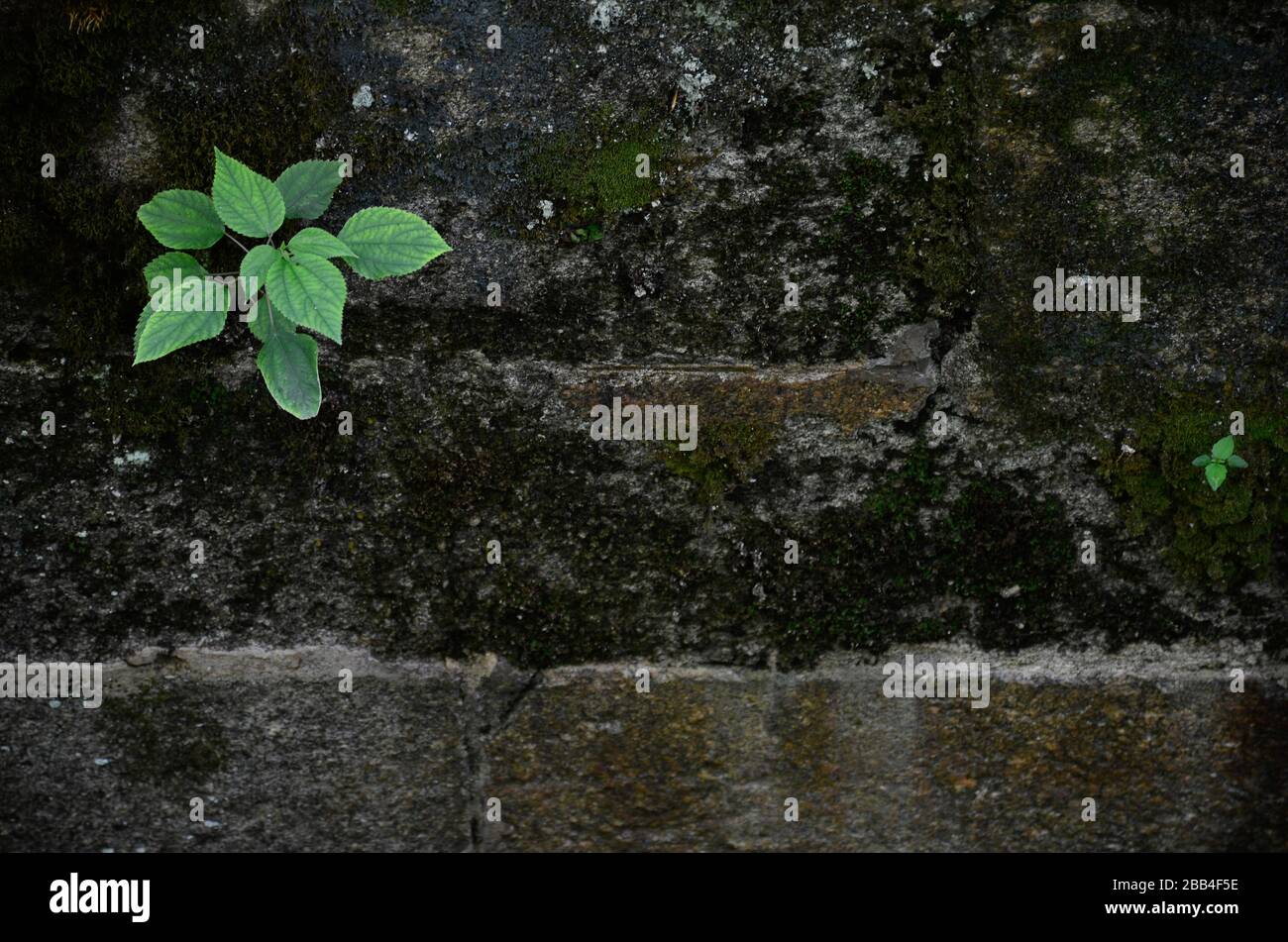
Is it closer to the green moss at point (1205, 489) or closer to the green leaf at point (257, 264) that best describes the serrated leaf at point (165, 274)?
the green leaf at point (257, 264)

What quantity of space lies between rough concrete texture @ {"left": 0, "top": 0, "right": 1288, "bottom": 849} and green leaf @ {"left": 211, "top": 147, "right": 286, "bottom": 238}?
170mm

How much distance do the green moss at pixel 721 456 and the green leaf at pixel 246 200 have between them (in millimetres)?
892

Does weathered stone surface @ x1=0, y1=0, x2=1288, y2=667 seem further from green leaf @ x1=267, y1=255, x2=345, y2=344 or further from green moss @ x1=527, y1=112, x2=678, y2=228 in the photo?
green leaf @ x1=267, y1=255, x2=345, y2=344

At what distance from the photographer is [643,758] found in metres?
1.93

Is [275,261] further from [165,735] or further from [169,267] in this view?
[165,735]

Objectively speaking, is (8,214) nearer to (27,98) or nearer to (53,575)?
(27,98)

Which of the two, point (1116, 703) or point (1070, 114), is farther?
point (1116, 703)

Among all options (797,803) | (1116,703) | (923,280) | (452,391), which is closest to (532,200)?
(452,391)

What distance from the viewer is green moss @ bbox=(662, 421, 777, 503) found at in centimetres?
184

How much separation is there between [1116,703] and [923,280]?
103cm

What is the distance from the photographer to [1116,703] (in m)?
1.90

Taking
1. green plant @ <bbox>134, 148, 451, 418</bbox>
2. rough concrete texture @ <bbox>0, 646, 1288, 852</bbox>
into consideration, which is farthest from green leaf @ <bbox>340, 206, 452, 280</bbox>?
rough concrete texture @ <bbox>0, 646, 1288, 852</bbox>

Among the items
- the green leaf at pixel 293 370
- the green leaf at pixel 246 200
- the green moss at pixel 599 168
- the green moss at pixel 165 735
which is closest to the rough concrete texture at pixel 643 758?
the green moss at pixel 165 735

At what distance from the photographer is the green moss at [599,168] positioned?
1.78 metres
